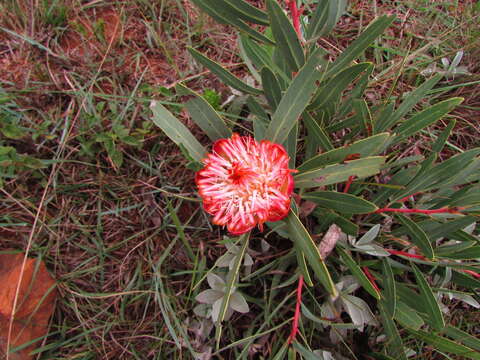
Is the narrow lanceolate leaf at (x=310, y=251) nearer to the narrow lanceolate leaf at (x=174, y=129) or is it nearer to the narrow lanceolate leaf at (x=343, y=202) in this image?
the narrow lanceolate leaf at (x=343, y=202)

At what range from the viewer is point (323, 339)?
169cm

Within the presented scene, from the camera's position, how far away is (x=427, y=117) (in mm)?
1421

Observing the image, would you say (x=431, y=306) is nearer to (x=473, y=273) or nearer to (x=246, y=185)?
(x=473, y=273)

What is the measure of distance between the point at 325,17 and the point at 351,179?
610 mm

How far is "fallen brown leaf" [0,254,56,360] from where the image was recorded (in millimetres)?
1798

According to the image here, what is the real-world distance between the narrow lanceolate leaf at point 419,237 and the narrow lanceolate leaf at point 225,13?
801 mm

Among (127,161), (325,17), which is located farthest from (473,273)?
(127,161)

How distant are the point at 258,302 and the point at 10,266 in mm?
1206

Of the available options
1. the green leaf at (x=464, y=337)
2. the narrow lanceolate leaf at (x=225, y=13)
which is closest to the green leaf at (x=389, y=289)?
the green leaf at (x=464, y=337)

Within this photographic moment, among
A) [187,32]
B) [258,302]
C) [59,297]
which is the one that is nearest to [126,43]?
[187,32]

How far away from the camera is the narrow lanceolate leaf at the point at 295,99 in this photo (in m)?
1.09

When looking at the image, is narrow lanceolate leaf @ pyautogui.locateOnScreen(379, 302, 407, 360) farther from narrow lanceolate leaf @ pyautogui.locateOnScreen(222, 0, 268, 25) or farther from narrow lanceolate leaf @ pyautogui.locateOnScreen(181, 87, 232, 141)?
narrow lanceolate leaf @ pyautogui.locateOnScreen(222, 0, 268, 25)

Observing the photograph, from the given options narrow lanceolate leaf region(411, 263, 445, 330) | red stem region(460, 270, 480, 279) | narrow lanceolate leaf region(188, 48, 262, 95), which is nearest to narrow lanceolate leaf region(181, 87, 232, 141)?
narrow lanceolate leaf region(188, 48, 262, 95)

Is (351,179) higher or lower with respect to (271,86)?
lower
